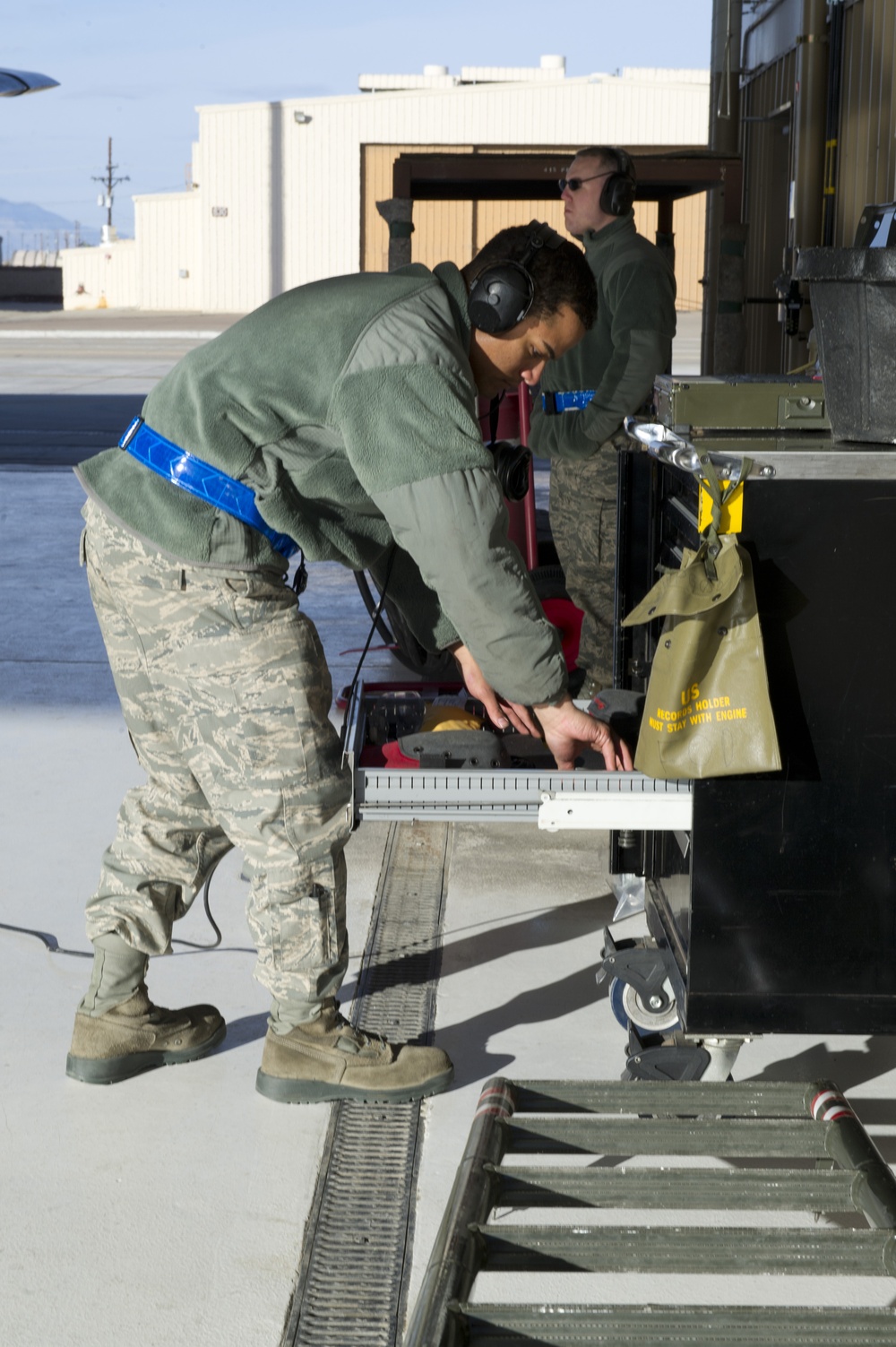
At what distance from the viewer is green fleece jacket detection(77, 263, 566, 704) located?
2295 millimetres

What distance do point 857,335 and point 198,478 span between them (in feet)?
3.83

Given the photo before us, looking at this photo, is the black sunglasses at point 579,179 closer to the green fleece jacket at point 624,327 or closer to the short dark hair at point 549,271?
the green fleece jacket at point 624,327

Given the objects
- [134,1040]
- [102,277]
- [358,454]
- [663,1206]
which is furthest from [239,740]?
[102,277]

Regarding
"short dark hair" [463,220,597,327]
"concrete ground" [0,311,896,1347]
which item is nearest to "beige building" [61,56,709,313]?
"concrete ground" [0,311,896,1347]

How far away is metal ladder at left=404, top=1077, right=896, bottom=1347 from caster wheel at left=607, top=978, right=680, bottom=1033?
43 cm

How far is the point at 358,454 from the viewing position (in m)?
2.32

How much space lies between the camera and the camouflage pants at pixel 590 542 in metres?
4.73

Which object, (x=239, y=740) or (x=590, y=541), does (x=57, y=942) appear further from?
(x=590, y=541)

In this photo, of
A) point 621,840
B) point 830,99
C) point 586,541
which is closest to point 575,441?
point 586,541

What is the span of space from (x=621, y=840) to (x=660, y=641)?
830 millimetres

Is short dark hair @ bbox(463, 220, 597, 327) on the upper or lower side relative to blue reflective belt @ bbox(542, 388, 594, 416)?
upper

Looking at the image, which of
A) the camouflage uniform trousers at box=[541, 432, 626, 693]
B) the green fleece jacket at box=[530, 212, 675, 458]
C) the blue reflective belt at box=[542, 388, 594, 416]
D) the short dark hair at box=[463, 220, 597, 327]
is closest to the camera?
the short dark hair at box=[463, 220, 597, 327]

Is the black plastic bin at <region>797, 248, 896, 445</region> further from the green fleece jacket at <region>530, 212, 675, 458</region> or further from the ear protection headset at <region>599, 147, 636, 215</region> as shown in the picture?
the ear protection headset at <region>599, 147, 636, 215</region>

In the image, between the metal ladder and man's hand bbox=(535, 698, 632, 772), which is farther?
man's hand bbox=(535, 698, 632, 772)
